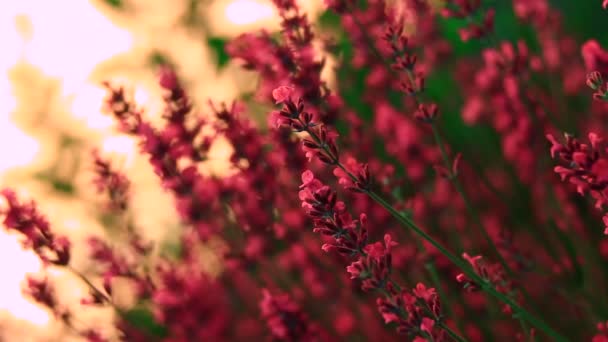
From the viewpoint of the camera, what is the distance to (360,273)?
0.77 meters

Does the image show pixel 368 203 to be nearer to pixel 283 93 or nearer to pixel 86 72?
pixel 283 93

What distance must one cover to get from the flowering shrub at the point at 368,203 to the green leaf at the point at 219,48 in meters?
1.14

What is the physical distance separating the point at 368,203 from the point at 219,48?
1709 mm

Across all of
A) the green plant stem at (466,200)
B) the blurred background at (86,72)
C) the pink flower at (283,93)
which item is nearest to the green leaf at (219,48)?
the blurred background at (86,72)

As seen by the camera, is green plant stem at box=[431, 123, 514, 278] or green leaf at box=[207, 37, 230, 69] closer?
green plant stem at box=[431, 123, 514, 278]

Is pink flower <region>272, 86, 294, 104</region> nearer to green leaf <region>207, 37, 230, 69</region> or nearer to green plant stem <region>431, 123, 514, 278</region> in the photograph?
green plant stem <region>431, 123, 514, 278</region>

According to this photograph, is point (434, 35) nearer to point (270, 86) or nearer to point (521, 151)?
point (521, 151)

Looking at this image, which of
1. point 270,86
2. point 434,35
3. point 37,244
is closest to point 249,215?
point 270,86

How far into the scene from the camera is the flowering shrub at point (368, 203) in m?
0.85

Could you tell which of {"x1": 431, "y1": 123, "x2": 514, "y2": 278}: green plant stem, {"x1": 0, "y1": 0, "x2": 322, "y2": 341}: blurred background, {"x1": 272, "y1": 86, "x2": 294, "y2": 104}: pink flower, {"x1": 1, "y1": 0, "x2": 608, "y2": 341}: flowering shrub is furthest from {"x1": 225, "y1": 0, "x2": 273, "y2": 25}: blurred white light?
{"x1": 272, "y1": 86, "x2": 294, "y2": 104}: pink flower

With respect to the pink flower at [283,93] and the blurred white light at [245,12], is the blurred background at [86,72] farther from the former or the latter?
the pink flower at [283,93]

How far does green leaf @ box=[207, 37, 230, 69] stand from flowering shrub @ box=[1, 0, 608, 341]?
3.73ft

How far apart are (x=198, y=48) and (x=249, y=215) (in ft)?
6.06

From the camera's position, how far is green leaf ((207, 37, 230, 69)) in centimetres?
284
